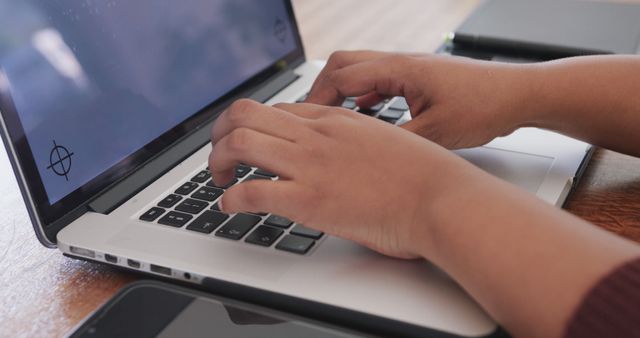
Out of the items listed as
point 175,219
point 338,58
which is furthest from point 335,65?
point 175,219

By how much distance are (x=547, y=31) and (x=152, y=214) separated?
58 centimetres

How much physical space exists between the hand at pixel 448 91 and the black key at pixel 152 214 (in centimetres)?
19

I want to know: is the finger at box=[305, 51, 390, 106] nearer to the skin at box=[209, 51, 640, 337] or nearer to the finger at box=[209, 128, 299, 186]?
the skin at box=[209, 51, 640, 337]

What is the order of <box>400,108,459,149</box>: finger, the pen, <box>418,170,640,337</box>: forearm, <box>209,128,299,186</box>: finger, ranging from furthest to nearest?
the pen, <box>400,108,459,149</box>: finger, <box>209,128,299,186</box>: finger, <box>418,170,640,337</box>: forearm

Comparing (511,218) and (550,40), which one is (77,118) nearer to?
(511,218)

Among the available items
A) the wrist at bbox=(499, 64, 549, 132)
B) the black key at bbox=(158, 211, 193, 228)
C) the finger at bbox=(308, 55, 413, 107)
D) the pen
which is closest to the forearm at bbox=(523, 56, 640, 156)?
the wrist at bbox=(499, 64, 549, 132)

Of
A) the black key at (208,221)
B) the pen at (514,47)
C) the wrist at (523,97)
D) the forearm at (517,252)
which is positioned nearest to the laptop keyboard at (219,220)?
the black key at (208,221)

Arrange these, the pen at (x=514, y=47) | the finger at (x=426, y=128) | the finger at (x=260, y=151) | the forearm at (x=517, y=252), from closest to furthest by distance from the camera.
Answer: the forearm at (x=517, y=252) < the finger at (x=260, y=151) < the finger at (x=426, y=128) < the pen at (x=514, y=47)

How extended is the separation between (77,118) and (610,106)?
1.52ft

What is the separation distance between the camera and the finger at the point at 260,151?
50cm

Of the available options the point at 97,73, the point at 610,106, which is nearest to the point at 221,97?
the point at 97,73

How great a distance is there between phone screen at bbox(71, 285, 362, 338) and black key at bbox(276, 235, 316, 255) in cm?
6

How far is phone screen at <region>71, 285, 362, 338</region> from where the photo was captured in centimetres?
45

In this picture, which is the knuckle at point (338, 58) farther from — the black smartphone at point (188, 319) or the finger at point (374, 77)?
the black smartphone at point (188, 319)
